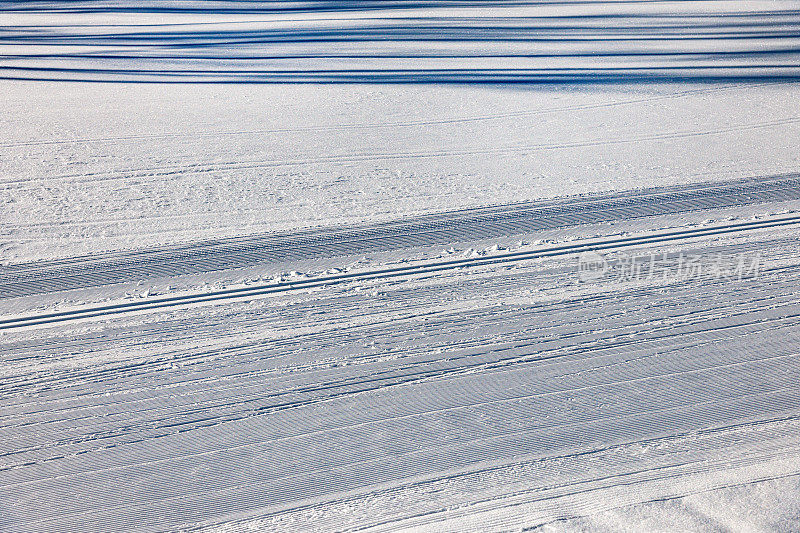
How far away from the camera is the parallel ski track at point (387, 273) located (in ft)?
13.2

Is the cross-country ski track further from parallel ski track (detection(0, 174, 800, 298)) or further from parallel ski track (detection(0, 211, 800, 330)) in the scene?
parallel ski track (detection(0, 174, 800, 298))

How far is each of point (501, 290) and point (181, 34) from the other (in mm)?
6427

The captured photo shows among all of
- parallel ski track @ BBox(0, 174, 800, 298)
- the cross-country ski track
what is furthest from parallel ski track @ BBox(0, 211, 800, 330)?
parallel ski track @ BBox(0, 174, 800, 298)

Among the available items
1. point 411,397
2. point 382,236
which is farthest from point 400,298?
point 411,397

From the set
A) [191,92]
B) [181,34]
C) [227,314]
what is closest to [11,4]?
[181,34]

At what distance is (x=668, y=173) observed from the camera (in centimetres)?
544

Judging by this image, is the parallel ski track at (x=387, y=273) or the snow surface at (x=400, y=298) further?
A: the parallel ski track at (x=387, y=273)

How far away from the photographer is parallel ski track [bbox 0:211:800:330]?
13.2 ft

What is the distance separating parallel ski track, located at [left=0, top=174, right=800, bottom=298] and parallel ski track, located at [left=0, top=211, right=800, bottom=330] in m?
0.24

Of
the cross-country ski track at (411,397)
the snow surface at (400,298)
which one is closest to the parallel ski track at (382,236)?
the snow surface at (400,298)

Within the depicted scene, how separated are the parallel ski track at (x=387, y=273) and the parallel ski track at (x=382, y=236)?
235 millimetres

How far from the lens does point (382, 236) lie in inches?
186

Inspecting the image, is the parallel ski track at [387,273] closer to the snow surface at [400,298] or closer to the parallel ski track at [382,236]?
the snow surface at [400,298]

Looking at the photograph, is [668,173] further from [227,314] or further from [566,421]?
[227,314]
